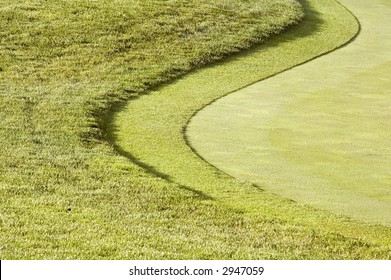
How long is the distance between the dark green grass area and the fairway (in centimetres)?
184

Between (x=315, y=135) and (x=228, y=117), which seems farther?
(x=228, y=117)

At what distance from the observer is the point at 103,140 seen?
58.1 feet

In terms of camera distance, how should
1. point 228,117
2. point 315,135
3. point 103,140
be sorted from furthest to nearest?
point 228,117 < point 315,135 < point 103,140

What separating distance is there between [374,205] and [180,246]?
4523 millimetres

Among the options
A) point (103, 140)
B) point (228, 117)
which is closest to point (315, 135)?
point (228, 117)

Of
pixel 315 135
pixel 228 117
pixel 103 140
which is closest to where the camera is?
pixel 103 140

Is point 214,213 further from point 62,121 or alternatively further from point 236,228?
point 62,121

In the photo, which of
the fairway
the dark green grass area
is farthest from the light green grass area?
the fairway

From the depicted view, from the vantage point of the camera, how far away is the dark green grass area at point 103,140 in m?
10.5

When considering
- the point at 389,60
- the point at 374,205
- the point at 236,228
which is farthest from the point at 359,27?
the point at 236,228

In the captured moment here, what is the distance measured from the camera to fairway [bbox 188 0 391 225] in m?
14.6

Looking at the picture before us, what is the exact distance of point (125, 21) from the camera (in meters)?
30.5

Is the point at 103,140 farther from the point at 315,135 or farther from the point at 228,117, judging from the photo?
the point at 315,135

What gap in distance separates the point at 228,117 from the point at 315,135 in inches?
101
